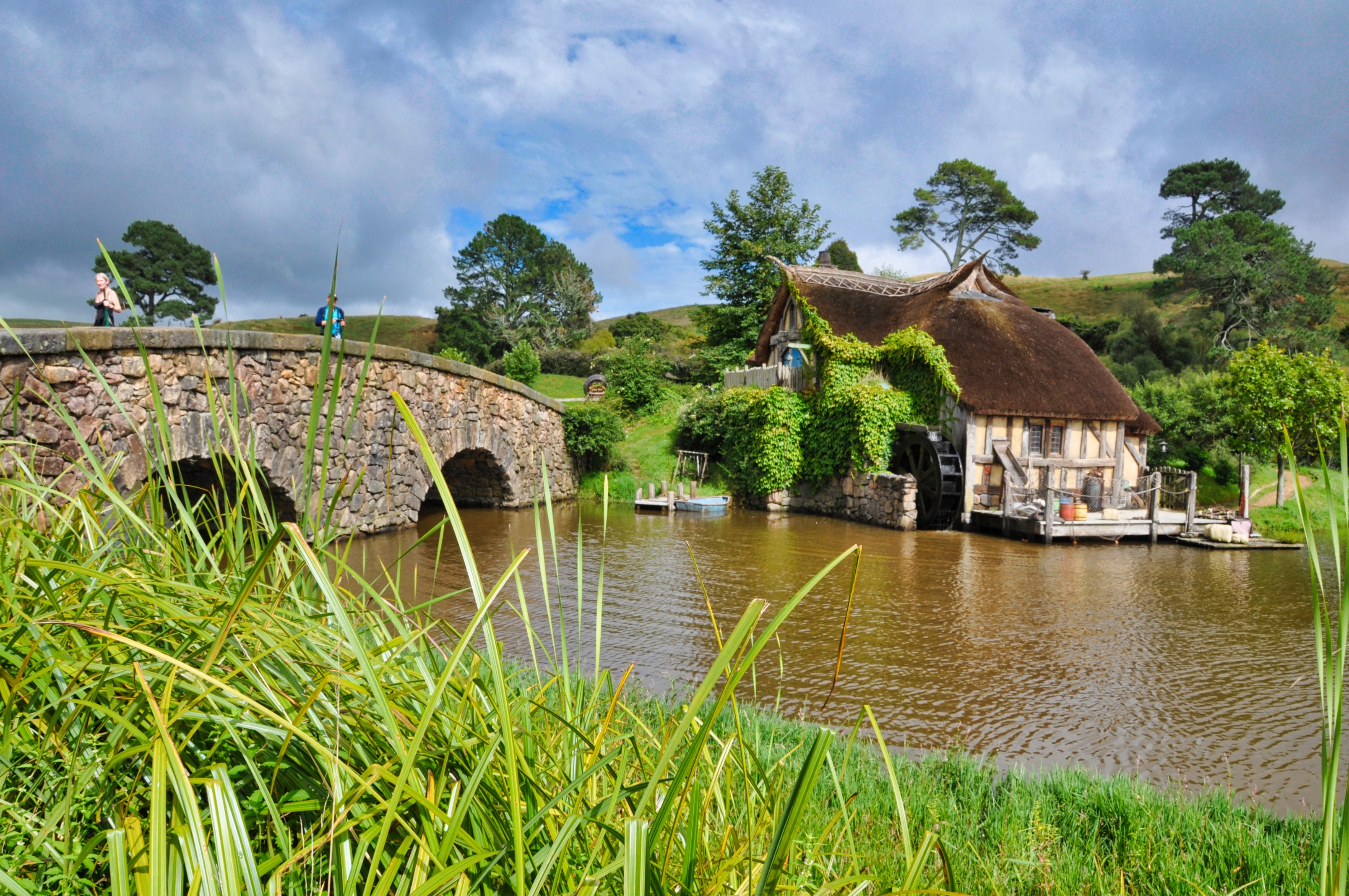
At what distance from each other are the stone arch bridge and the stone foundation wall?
5750 millimetres

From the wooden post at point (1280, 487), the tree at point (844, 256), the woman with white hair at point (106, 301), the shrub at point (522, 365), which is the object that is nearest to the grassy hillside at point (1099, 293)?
the tree at point (844, 256)

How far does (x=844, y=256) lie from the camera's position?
37938mm

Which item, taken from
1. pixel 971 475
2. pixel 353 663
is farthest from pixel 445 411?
pixel 353 663

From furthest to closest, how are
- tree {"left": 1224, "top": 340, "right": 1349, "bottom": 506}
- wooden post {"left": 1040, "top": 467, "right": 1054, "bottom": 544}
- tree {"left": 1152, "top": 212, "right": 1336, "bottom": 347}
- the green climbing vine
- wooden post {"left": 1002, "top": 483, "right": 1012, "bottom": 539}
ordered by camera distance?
tree {"left": 1152, "top": 212, "right": 1336, "bottom": 347}, the green climbing vine, tree {"left": 1224, "top": 340, "right": 1349, "bottom": 506}, wooden post {"left": 1002, "top": 483, "right": 1012, "bottom": 539}, wooden post {"left": 1040, "top": 467, "right": 1054, "bottom": 544}

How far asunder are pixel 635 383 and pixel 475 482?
8215 millimetres

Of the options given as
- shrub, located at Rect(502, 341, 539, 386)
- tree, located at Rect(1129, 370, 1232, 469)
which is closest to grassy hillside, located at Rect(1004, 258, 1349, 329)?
tree, located at Rect(1129, 370, 1232, 469)

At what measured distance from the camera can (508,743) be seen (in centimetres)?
114

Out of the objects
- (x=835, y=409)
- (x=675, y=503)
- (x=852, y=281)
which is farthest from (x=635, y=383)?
(x=835, y=409)

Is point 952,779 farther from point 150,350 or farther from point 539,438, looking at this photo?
point 539,438

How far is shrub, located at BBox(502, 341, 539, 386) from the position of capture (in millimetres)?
30766

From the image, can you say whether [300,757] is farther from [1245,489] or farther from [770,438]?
[1245,489]

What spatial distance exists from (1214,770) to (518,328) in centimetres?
4431

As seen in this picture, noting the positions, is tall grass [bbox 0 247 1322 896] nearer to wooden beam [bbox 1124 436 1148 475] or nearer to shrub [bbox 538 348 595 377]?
wooden beam [bbox 1124 436 1148 475]

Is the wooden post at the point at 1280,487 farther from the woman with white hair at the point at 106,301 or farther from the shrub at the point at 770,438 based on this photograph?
the woman with white hair at the point at 106,301
